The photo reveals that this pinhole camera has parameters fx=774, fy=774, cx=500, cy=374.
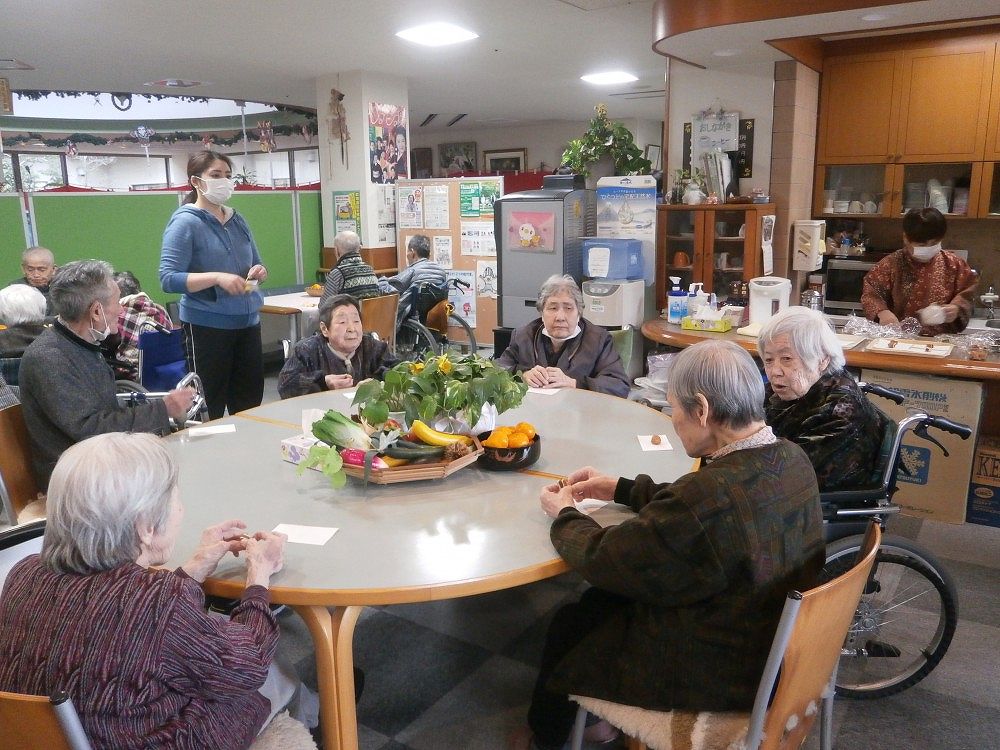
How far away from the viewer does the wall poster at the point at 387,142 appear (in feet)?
23.8

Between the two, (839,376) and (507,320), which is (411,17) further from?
(839,376)

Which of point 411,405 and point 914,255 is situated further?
point 914,255

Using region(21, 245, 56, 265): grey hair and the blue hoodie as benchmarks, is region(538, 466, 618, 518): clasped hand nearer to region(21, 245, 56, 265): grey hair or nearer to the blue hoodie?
the blue hoodie

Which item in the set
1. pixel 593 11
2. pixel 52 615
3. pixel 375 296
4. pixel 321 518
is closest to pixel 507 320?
pixel 375 296

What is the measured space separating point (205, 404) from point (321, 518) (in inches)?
74.1

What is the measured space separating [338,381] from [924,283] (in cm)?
304

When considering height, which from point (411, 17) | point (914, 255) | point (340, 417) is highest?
point (411, 17)

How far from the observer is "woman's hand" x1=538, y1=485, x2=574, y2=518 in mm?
1746

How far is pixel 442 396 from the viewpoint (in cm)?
211

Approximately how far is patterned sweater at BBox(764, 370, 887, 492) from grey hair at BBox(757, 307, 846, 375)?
3.0 inches

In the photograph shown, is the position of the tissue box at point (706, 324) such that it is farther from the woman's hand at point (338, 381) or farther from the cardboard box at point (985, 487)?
the woman's hand at point (338, 381)

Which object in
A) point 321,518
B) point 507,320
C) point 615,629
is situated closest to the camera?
point 615,629

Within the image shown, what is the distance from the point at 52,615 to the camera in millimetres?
1186

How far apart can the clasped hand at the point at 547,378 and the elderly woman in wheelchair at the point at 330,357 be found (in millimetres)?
635
